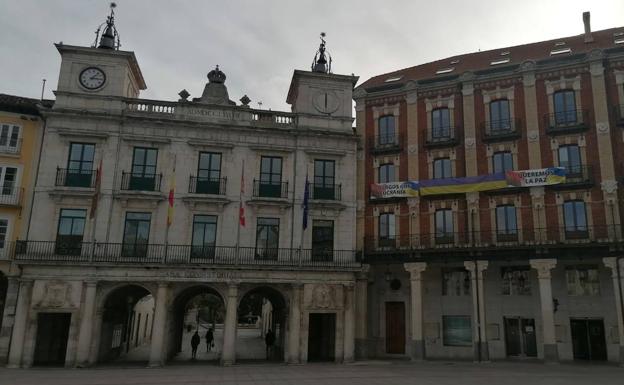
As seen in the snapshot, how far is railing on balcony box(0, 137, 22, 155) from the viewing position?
27469mm

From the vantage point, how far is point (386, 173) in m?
32.5

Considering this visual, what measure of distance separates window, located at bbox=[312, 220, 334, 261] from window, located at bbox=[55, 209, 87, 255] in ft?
43.0

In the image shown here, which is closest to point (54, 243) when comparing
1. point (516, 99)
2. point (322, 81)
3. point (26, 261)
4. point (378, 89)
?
point (26, 261)

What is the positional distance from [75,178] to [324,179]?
14446mm

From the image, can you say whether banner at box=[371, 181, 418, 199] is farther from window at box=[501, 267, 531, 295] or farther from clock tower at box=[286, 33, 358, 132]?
window at box=[501, 267, 531, 295]

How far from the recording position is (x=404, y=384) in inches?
752

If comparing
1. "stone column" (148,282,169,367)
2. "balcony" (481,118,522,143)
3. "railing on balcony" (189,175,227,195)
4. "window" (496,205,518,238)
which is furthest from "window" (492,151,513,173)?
"stone column" (148,282,169,367)

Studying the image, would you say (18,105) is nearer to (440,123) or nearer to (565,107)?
(440,123)

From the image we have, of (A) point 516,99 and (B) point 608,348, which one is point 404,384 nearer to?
(B) point 608,348

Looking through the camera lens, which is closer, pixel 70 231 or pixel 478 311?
pixel 70 231

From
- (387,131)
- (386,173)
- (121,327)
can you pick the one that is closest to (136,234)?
(121,327)

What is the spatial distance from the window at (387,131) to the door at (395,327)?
1064 cm

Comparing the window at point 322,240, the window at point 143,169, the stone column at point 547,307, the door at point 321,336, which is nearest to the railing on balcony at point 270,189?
the window at point 322,240

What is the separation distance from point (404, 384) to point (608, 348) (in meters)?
15.0
